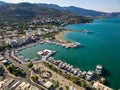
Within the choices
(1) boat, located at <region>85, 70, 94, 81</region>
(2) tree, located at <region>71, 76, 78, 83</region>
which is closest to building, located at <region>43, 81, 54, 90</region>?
(2) tree, located at <region>71, 76, 78, 83</region>

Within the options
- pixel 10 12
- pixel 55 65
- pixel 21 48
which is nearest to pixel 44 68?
pixel 55 65

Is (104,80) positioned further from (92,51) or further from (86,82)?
(92,51)

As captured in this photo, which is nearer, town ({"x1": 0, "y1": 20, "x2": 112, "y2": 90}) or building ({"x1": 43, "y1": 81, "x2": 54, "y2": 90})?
building ({"x1": 43, "y1": 81, "x2": 54, "y2": 90})

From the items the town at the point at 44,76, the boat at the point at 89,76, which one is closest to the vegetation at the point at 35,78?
the town at the point at 44,76

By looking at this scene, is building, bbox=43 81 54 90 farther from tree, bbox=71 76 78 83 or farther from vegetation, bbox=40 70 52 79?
tree, bbox=71 76 78 83

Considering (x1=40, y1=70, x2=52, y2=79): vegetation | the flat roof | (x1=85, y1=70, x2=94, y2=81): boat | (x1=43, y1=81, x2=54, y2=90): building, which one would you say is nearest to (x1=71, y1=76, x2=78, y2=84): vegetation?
(x1=85, y1=70, x2=94, y2=81): boat

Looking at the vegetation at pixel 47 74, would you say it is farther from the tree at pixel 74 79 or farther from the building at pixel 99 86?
the building at pixel 99 86

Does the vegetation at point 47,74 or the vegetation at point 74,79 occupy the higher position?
the vegetation at point 74,79

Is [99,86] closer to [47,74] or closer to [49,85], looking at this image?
[49,85]

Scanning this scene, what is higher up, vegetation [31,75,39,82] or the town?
vegetation [31,75,39,82]

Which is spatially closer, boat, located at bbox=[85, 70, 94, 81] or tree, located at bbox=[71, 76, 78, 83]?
tree, located at bbox=[71, 76, 78, 83]

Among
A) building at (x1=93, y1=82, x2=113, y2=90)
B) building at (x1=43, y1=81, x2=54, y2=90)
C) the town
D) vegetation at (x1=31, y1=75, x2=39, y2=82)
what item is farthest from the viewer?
vegetation at (x1=31, y1=75, x2=39, y2=82)

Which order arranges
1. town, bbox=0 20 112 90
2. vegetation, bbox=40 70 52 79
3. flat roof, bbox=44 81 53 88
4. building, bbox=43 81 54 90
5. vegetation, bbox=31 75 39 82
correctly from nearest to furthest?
1. building, bbox=43 81 54 90
2. flat roof, bbox=44 81 53 88
3. town, bbox=0 20 112 90
4. vegetation, bbox=31 75 39 82
5. vegetation, bbox=40 70 52 79

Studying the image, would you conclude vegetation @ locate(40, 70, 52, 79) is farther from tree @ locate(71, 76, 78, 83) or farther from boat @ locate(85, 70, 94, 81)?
boat @ locate(85, 70, 94, 81)
